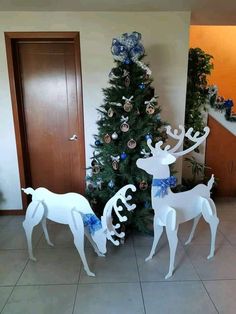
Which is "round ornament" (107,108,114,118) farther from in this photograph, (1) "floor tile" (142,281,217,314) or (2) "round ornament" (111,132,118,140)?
(1) "floor tile" (142,281,217,314)

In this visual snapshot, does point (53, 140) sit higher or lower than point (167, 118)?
lower

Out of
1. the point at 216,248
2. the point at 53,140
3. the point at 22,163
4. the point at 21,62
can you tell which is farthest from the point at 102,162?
A: the point at 21,62

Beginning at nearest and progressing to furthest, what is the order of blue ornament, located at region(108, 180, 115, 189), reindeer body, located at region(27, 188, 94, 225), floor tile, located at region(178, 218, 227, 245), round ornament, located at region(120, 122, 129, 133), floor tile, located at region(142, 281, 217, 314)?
1. floor tile, located at region(142, 281, 217, 314)
2. reindeer body, located at region(27, 188, 94, 225)
3. round ornament, located at region(120, 122, 129, 133)
4. blue ornament, located at region(108, 180, 115, 189)
5. floor tile, located at region(178, 218, 227, 245)

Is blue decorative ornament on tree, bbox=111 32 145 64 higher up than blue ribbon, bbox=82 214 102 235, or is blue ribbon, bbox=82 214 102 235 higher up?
blue decorative ornament on tree, bbox=111 32 145 64

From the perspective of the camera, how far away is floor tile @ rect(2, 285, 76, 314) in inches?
64.0

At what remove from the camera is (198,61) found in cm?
309

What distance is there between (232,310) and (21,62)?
310cm

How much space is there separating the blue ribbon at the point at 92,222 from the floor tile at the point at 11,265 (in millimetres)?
714

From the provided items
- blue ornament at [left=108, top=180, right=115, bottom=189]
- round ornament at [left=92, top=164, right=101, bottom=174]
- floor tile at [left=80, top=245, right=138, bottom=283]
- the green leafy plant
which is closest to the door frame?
round ornament at [left=92, top=164, right=101, bottom=174]

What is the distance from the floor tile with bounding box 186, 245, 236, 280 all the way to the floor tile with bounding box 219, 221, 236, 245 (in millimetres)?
153

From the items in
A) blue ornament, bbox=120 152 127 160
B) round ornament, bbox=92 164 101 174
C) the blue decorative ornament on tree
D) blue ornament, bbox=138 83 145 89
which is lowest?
round ornament, bbox=92 164 101 174

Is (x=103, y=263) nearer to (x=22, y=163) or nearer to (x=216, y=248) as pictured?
(x=216, y=248)

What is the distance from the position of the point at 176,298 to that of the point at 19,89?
8.70 feet

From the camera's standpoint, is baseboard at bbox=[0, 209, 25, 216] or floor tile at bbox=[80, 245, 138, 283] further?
baseboard at bbox=[0, 209, 25, 216]
